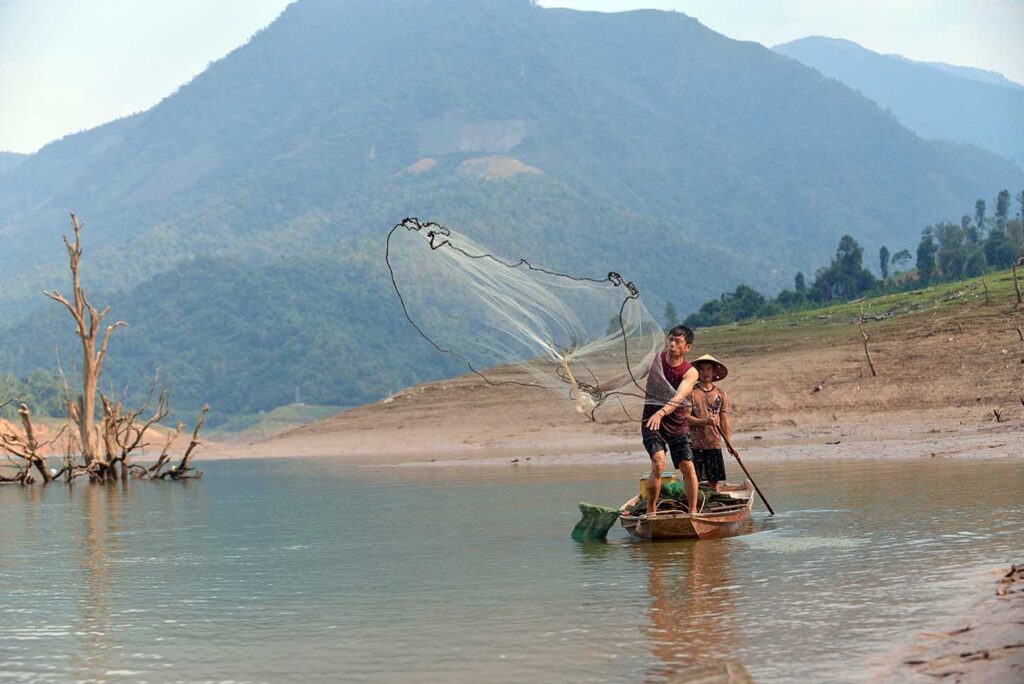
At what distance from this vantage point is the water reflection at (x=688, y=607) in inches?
440

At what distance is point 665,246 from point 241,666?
560 feet

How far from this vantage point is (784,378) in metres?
47.6

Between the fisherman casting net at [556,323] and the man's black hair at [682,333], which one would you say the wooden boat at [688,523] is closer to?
the fisherman casting net at [556,323]

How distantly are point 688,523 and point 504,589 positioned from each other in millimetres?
3910

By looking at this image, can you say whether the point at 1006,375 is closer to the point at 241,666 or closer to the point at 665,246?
the point at 241,666

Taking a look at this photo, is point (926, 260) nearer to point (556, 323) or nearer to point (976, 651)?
point (556, 323)

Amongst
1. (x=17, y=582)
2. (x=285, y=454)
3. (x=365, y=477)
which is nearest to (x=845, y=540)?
(x=17, y=582)

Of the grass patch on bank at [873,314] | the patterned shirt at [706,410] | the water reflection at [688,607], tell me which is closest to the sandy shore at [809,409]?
the grass patch on bank at [873,314]

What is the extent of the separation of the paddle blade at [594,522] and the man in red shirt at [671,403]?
46.3 inches

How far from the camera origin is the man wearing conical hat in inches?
784

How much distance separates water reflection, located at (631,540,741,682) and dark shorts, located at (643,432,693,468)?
127 centimetres

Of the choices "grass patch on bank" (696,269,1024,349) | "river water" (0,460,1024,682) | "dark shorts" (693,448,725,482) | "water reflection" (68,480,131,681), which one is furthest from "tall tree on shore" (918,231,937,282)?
"dark shorts" (693,448,725,482)

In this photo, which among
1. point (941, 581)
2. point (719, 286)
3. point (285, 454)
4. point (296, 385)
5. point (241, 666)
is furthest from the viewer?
point (719, 286)

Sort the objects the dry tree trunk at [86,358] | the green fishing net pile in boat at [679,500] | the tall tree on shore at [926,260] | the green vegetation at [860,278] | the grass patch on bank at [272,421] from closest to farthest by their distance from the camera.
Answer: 1. the green fishing net pile in boat at [679,500]
2. the dry tree trunk at [86,358]
3. the green vegetation at [860,278]
4. the tall tree on shore at [926,260]
5. the grass patch on bank at [272,421]
